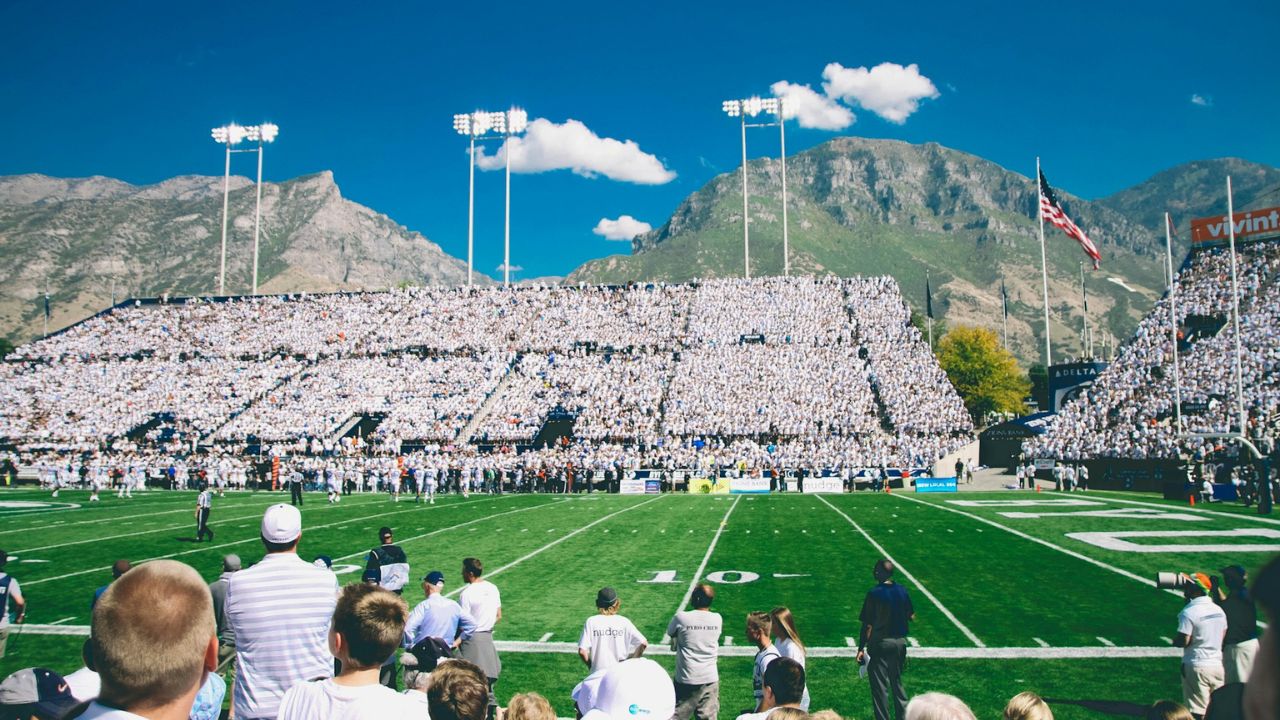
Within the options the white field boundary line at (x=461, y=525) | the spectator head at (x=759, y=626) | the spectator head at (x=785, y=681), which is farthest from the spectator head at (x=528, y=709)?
the white field boundary line at (x=461, y=525)

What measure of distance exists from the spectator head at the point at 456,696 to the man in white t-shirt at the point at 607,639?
8.56ft

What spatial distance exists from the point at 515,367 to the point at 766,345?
15.7 meters

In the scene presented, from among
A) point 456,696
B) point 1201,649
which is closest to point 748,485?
point 1201,649

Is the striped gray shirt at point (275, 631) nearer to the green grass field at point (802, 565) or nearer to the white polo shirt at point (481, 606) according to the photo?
the white polo shirt at point (481, 606)

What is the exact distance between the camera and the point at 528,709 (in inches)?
166

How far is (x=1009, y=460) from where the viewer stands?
4941 centimetres

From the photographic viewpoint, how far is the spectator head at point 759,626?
6.63 metres

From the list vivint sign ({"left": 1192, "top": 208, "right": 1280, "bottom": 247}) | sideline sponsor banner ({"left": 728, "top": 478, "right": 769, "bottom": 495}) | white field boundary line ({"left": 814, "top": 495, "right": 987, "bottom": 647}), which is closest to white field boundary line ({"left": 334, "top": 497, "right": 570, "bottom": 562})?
sideline sponsor banner ({"left": 728, "top": 478, "right": 769, "bottom": 495})

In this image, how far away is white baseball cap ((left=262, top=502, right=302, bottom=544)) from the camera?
497 cm

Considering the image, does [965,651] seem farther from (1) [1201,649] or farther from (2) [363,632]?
(2) [363,632]

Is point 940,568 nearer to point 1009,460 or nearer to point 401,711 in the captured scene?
point 401,711

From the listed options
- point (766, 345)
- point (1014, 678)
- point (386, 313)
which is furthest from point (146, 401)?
point (1014, 678)

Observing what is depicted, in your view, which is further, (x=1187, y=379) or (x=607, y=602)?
(x=1187, y=379)

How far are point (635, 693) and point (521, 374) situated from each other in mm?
47879
